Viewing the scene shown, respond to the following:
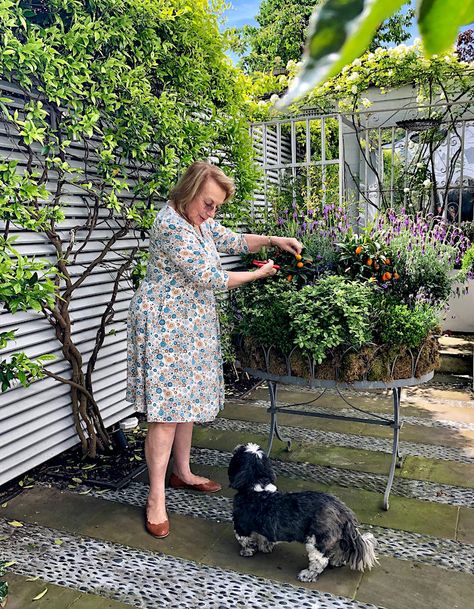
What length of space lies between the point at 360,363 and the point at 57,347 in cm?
171

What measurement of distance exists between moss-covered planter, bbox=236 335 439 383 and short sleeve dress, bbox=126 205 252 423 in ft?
1.22

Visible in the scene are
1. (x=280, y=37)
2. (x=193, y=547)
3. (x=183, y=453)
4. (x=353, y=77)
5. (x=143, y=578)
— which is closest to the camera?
(x=143, y=578)

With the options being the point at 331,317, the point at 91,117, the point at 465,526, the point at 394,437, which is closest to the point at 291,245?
the point at 331,317

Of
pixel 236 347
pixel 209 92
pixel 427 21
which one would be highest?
pixel 209 92

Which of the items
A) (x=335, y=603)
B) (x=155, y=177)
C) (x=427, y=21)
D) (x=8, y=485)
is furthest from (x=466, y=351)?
(x=427, y=21)

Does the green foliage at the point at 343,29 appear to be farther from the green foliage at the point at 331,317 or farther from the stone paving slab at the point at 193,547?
the green foliage at the point at 331,317

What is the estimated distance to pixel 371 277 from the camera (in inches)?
118

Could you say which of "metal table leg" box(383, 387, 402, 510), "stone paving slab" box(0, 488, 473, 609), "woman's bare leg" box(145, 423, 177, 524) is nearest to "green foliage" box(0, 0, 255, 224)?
"woman's bare leg" box(145, 423, 177, 524)

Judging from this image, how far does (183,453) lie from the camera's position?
3084 millimetres

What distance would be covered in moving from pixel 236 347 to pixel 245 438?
92 centimetres

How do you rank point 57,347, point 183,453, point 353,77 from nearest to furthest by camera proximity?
point 183,453 → point 57,347 → point 353,77

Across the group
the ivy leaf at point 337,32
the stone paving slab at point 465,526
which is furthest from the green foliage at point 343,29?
the stone paving slab at point 465,526

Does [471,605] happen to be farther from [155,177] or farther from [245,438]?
[155,177]

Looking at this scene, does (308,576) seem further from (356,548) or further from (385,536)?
(385,536)
